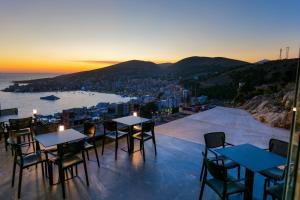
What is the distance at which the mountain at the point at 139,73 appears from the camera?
10.4 metres

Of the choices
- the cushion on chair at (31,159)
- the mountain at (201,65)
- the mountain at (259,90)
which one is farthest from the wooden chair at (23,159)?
the mountain at (201,65)

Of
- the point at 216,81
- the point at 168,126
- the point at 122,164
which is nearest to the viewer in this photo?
the point at 122,164

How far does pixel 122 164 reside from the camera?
335 cm

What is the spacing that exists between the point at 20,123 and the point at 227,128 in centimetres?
478

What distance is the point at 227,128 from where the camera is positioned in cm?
551

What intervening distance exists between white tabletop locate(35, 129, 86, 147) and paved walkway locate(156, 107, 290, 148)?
8.07 feet

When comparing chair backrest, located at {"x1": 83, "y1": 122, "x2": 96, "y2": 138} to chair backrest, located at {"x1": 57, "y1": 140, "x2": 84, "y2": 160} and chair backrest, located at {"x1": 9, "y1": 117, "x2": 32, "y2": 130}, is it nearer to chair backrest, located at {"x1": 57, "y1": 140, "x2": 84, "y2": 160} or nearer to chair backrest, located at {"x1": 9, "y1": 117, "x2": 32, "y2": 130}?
chair backrest, located at {"x1": 57, "y1": 140, "x2": 84, "y2": 160}

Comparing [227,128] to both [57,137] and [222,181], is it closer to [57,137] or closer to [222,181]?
[222,181]

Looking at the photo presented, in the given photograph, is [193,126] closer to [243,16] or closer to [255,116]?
[255,116]

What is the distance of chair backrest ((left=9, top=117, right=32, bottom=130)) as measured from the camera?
148 inches

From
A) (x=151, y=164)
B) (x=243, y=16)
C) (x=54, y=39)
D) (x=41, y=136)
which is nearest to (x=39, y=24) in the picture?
(x=54, y=39)

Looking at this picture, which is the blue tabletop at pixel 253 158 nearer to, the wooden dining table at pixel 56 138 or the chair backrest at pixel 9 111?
the wooden dining table at pixel 56 138

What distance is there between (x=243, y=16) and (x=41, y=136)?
696cm

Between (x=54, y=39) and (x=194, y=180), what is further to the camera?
(x=54, y=39)
